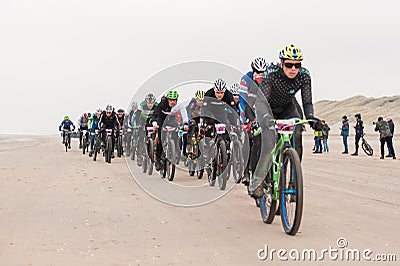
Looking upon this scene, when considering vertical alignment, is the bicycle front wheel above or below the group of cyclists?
below

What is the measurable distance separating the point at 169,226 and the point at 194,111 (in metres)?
7.46

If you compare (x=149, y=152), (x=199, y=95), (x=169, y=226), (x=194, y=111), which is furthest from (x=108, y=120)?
(x=169, y=226)

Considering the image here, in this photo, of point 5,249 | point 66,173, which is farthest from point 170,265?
point 66,173

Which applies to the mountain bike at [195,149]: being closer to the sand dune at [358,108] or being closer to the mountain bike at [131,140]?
the mountain bike at [131,140]

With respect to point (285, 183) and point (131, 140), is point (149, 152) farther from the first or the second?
point (285, 183)

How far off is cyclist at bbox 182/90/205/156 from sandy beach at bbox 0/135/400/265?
2299 millimetres

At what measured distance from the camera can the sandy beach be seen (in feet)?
20.6

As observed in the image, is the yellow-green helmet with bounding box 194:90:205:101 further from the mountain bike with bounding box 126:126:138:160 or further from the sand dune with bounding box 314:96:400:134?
the sand dune with bounding box 314:96:400:134

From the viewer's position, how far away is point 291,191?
7324mm

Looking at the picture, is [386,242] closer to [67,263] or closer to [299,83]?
[299,83]

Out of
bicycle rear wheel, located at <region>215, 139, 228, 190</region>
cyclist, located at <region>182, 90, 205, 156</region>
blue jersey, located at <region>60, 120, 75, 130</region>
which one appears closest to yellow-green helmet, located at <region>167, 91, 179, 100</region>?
cyclist, located at <region>182, 90, 205, 156</region>

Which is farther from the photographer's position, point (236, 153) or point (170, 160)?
point (170, 160)

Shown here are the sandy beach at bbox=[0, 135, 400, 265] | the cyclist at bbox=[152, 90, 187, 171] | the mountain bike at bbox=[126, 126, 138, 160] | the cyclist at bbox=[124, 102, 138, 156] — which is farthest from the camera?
the cyclist at bbox=[124, 102, 138, 156]

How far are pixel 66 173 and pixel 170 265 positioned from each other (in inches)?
444
